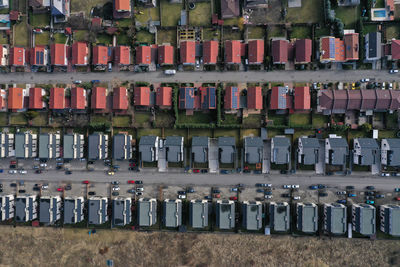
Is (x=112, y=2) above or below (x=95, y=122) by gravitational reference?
above

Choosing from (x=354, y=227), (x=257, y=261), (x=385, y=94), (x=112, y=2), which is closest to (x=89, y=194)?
(x=257, y=261)

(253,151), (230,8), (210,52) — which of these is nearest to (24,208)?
(253,151)

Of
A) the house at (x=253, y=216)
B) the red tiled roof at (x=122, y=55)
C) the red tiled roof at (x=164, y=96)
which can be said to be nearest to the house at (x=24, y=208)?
the red tiled roof at (x=164, y=96)

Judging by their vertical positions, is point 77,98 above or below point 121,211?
above

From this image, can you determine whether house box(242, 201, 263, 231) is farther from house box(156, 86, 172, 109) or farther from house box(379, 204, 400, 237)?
house box(156, 86, 172, 109)

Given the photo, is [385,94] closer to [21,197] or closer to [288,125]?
[288,125]

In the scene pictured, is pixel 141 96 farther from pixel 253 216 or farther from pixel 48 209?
pixel 253 216
